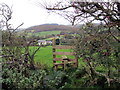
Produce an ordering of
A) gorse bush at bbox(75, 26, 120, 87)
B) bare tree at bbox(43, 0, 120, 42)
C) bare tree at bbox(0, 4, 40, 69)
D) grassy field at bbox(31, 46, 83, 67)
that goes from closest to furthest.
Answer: bare tree at bbox(43, 0, 120, 42) < gorse bush at bbox(75, 26, 120, 87) < bare tree at bbox(0, 4, 40, 69) < grassy field at bbox(31, 46, 83, 67)

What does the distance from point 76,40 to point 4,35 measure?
2581mm

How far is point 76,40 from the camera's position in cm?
438

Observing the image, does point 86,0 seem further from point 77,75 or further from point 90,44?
point 77,75

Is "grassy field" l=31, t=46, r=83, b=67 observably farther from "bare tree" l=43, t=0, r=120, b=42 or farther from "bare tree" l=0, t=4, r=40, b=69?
"bare tree" l=43, t=0, r=120, b=42

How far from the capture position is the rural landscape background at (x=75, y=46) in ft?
7.75

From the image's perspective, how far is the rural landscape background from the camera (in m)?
2.36

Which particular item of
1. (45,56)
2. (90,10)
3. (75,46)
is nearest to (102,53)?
(75,46)

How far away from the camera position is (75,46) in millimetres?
4453

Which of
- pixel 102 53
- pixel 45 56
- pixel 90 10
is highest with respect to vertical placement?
pixel 90 10

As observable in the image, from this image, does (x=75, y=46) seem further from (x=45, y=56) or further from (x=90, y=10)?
(x=45, y=56)

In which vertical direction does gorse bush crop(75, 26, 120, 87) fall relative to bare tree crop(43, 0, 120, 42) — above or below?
below

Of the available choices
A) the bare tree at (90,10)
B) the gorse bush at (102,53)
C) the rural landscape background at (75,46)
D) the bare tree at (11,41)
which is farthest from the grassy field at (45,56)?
the bare tree at (90,10)

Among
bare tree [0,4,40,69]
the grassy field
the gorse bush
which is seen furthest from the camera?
the grassy field

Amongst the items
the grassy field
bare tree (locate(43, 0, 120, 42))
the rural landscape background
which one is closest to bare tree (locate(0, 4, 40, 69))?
the rural landscape background
